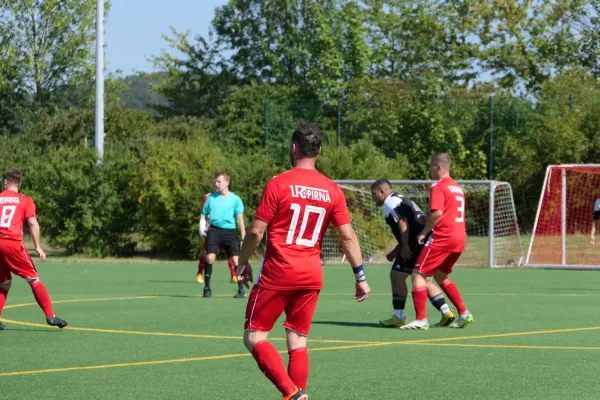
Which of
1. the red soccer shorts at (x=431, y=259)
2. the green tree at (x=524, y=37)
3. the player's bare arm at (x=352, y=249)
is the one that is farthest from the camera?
the green tree at (x=524, y=37)

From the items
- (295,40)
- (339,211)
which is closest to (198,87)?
(295,40)

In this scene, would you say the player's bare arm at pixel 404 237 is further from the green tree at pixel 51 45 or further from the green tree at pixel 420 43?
the green tree at pixel 51 45

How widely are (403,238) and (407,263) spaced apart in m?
0.38

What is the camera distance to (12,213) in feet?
43.1

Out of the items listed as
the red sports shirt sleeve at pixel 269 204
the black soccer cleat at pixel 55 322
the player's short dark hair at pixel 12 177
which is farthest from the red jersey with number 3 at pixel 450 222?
the red sports shirt sleeve at pixel 269 204

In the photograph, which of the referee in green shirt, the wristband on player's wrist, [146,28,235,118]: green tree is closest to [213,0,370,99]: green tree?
[146,28,235,118]: green tree

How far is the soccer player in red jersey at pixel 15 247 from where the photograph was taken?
1302 cm

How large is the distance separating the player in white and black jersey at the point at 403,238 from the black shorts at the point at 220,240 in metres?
4.82

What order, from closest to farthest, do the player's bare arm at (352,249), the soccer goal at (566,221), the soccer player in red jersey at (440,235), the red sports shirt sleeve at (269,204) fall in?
the red sports shirt sleeve at (269,204) → the player's bare arm at (352,249) → the soccer player in red jersey at (440,235) → the soccer goal at (566,221)

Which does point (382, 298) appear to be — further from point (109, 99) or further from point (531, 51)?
point (109, 99)

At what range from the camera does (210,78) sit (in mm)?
58438

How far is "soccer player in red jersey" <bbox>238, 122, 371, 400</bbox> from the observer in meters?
7.65

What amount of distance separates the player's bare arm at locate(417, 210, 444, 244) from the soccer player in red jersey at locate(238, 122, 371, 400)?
5.24 metres

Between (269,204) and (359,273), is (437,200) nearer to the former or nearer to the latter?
(359,273)
